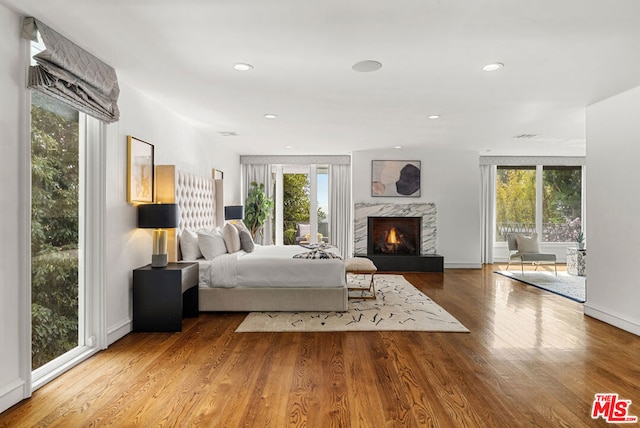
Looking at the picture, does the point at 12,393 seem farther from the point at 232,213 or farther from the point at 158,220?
the point at 232,213

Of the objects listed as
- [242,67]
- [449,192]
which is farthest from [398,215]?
[242,67]

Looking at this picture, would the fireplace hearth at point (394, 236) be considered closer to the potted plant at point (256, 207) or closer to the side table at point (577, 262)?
the potted plant at point (256, 207)

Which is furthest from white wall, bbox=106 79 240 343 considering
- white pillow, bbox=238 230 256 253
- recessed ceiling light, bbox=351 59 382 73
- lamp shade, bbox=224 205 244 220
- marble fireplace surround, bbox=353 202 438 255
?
marble fireplace surround, bbox=353 202 438 255

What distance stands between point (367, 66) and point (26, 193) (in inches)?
102

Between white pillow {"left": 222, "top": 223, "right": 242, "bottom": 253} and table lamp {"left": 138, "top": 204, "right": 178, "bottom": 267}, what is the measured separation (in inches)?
46.9

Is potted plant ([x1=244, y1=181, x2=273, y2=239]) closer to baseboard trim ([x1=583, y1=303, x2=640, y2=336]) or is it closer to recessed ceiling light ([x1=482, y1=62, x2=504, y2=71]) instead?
recessed ceiling light ([x1=482, y1=62, x2=504, y2=71])

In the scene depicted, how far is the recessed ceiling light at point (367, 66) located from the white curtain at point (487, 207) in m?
6.17

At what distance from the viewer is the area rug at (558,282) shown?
5.27 m

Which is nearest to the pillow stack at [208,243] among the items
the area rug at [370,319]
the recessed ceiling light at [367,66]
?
the area rug at [370,319]

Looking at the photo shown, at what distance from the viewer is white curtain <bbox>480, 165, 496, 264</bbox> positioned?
27.5 ft

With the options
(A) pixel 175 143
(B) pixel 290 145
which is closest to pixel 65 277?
(A) pixel 175 143

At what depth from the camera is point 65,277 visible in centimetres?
291

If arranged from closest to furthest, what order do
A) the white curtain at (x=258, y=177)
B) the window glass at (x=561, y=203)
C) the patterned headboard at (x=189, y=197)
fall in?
the patterned headboard at (x=189, y=197) < the white curtain at (x=258, y=177) < the window glass at (x=561, y=203)

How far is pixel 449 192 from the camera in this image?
7.60m
